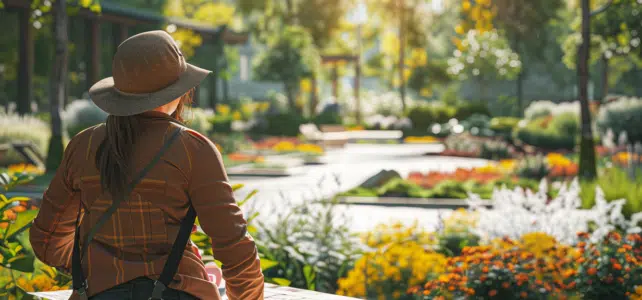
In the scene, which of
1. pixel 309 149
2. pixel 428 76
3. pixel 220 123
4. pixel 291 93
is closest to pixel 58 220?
pixel 309 149

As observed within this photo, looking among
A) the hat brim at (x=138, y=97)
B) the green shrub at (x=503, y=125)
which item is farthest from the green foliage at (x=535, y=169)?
the green shrub at (x=503, y=125)

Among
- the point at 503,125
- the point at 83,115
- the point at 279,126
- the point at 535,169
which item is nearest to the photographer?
the point at 535,169

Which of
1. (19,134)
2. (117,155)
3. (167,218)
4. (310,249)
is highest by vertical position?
(117,155)

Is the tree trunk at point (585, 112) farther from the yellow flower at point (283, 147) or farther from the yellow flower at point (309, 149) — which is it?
the yellow flower at point (283, 147)

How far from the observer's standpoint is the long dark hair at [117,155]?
9.16 ft

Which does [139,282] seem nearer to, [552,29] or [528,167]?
[528,167]

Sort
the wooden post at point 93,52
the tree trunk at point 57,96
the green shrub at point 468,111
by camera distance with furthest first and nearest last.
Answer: the green shrub at point 468,111, the wooden post at point 93,52, the tree trunk at point 57,96

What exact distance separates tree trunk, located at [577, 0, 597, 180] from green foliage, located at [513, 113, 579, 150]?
49.1 ft

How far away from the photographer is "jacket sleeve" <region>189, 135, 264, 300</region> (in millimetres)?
2783

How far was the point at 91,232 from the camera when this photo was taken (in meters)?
2.87

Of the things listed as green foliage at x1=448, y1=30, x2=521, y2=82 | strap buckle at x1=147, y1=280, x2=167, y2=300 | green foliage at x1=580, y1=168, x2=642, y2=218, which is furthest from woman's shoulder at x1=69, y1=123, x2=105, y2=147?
green foliage at x1=448, y1=30, x2=521, y2=82

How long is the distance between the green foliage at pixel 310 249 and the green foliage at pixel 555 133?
24868 mm

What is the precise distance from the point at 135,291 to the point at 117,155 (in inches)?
16.3

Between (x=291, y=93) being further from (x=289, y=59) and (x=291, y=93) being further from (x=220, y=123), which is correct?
(x=220, y=123)
